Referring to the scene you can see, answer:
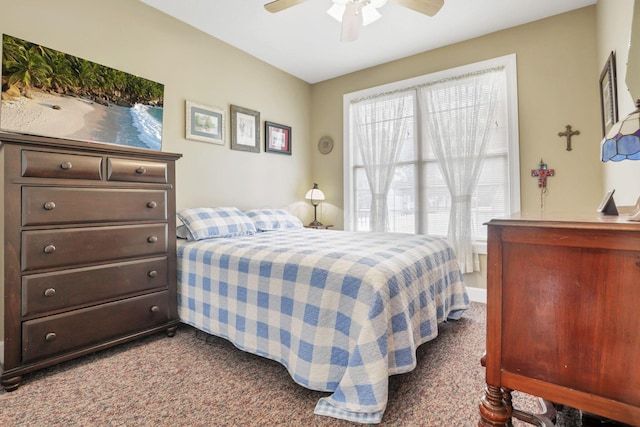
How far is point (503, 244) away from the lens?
968mm

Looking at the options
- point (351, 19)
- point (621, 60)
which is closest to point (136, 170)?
point (351, 19)

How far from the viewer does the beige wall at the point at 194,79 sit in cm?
224

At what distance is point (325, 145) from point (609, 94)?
289 centimetres

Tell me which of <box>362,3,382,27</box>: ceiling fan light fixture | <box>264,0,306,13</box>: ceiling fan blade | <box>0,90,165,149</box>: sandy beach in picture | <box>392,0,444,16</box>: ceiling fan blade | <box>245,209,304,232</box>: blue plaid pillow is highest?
<box>362,3,382,27</box>: ceiling fan light fixture

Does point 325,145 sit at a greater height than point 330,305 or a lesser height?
greater

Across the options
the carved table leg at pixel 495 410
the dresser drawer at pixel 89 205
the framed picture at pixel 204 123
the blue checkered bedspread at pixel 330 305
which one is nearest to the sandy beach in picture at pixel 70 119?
the framed picture at pixel 204 123

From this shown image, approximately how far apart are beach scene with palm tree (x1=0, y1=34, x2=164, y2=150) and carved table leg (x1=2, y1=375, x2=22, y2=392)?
1465 mm

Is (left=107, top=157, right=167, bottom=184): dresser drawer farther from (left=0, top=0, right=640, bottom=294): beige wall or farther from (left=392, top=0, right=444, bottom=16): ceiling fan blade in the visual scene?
(left=392, top=0, right=444, bottom=16): ceiling fan blade

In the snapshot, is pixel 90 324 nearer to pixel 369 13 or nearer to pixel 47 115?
pixel 47 115

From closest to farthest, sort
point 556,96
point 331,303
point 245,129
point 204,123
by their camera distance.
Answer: point 331,303 → point 556,96 → point 204,123 → point 245,129

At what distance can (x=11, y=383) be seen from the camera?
159 centimetres

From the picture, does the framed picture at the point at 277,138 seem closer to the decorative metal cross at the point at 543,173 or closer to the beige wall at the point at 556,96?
the beige wall at the point at 556,96

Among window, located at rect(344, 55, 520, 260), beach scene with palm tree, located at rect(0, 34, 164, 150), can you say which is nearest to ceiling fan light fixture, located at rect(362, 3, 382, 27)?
window, located at rect(344, 55, 520, 260)

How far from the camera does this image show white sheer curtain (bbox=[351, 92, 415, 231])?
3.68 m
